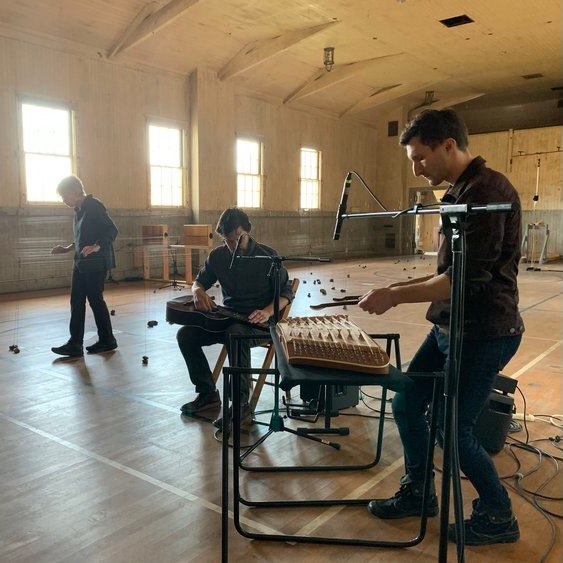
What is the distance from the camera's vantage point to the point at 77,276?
4.82m

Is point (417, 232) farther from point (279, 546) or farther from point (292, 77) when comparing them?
point (279, 546)

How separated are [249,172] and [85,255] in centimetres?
926

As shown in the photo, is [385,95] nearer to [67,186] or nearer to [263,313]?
[67,186]

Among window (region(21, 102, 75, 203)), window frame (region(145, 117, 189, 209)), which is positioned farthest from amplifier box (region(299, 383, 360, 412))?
window frame (region(145, 117, 189, 209))

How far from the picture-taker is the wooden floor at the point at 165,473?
1.98 m

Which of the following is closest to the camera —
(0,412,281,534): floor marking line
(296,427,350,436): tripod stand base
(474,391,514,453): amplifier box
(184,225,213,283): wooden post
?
(0,412,281,534): floor marking line

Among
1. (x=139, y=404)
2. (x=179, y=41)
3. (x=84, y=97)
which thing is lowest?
(x=139, y=404)

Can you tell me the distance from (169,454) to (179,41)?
9506 millimetres

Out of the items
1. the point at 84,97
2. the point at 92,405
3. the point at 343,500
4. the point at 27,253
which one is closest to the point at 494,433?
the point at 343,500

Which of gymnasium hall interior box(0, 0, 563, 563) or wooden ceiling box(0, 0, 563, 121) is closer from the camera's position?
gymnasium hall interior box(0, 0, 563, 563)

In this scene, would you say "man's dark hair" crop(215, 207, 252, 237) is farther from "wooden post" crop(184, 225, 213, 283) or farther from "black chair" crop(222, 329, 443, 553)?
"wooden post" crop(184, 225, 213, 283)

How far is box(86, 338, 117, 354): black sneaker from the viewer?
192 inches

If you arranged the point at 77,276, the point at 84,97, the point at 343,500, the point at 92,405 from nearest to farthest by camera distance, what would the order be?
the point at 343,500
the point at 92,405
the point at 77,276
the point at 84,97

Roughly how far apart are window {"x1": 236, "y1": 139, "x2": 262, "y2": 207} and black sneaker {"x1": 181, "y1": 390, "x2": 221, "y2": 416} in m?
10.2
